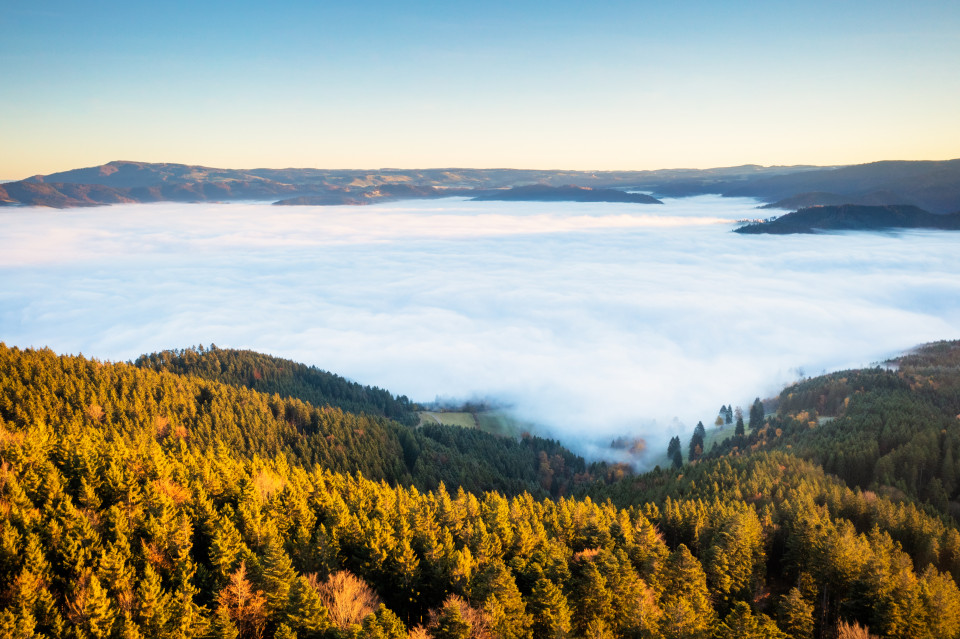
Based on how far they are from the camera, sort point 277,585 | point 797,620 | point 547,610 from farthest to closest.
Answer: point 797,620, point 547,610, point 277,585

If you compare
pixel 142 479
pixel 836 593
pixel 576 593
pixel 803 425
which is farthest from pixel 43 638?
pixel 803 425

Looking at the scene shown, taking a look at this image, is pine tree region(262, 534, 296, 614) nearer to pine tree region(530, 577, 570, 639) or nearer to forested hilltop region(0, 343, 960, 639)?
forested hilltop region(0, 343, 960, 639)

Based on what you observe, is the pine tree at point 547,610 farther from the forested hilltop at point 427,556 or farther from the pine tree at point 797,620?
the pine tree at point 797,620


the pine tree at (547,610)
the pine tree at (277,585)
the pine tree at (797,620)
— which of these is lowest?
the pine tree at (797,620)

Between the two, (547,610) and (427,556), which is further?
(427,556)

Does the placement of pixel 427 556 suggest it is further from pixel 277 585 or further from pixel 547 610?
pixel 277 585

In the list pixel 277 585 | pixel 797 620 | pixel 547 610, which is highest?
pixel 277 585

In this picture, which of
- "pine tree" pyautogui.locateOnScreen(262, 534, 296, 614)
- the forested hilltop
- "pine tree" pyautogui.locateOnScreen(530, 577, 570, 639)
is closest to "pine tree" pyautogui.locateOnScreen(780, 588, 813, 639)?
the forested hilltop

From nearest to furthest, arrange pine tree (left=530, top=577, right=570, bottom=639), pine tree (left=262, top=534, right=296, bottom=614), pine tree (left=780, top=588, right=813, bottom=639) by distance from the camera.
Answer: pine tree (left=262, top=534, right=296, bottom=614), pine tree (left=530, top=577, right=570, bottom=639), pine tree (left=780, top=588, right=813, bottom=639)

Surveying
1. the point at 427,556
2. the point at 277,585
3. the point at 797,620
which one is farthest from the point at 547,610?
the point at 797,620

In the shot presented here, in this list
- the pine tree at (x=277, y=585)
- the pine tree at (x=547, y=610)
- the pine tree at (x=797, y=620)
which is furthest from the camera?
the pine tree at (x=797, y=620)

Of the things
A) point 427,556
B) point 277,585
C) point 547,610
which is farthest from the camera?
point 427,556

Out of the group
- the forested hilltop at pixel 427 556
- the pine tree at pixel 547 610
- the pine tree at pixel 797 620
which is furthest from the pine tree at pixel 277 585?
the pine tree at pixel 797 620
